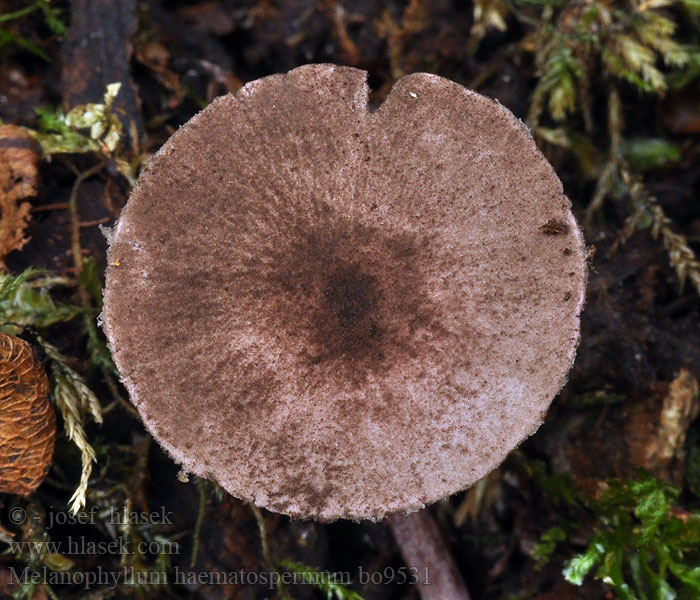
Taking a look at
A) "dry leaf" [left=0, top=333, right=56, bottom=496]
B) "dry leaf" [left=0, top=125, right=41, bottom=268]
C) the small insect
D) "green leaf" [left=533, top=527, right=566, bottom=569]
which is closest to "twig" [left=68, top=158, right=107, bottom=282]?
"dry leaf" [left=0, top=125, right=41, bottom=268]

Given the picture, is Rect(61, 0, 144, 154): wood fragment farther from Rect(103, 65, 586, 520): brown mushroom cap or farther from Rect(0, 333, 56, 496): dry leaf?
Rect(0, 333, 56, 496): dry leaf

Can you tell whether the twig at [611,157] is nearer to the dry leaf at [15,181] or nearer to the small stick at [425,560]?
the small stick at [425,560]

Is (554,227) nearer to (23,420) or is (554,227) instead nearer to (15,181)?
(23,420)

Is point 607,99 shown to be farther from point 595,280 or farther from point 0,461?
point 0,461

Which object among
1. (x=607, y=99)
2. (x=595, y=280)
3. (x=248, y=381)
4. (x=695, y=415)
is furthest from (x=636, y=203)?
(x=248, y=381)

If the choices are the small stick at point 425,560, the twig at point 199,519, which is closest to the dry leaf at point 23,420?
the twig at point 199,519

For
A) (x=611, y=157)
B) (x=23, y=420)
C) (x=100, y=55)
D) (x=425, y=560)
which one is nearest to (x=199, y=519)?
(x=23, y=420)

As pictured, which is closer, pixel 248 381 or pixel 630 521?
pixel 248 381
